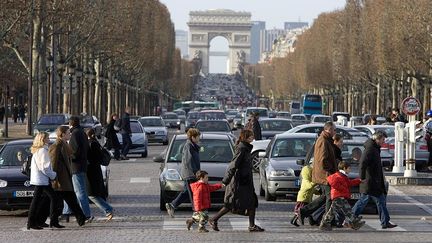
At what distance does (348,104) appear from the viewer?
13250 cm

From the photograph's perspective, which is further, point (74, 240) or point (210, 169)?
point (210, 169)

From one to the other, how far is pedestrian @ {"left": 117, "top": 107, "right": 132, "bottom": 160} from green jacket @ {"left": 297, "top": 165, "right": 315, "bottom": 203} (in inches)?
933

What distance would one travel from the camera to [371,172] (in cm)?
2067

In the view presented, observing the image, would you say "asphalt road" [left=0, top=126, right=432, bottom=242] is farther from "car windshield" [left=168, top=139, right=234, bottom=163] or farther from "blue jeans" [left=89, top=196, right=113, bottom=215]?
"car windshield" [left=168, top=139, right=234, bottom=163]

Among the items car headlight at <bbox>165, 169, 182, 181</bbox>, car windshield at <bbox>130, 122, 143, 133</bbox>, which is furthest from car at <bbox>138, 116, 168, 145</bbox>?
car headlight at <bbox>165, 169, 182, 181</bbox>

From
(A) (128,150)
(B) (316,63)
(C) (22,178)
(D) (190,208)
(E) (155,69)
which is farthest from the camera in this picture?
(B) (316,63)

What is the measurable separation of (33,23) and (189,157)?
46.3m

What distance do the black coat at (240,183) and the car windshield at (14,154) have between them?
5.67 m

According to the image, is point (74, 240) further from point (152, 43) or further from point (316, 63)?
point (316, 63)

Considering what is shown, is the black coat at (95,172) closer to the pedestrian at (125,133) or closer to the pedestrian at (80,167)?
the pedestrian at (80,167)

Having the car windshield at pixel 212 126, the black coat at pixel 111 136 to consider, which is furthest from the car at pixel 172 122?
the black coat at pixel 111 136

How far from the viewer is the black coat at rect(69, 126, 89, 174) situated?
Answer: 70.3 feet

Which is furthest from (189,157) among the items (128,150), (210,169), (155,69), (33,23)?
(155,69)

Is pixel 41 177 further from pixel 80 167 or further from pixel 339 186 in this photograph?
pixel 339 186
